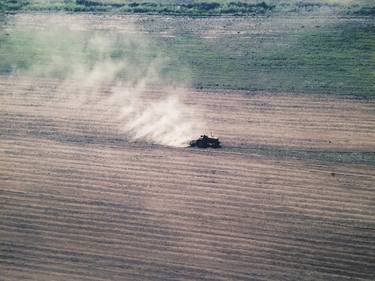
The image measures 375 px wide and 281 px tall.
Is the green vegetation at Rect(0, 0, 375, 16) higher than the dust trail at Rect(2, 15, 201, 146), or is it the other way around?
the green vegetation at Rect(0, 0, 375, 16)

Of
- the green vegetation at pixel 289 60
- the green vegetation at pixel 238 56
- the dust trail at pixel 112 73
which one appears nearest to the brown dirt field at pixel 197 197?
the dust trail at pixel 112 73

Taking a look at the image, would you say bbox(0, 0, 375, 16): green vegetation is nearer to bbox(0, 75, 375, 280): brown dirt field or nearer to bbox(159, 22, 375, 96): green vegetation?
bbox(159, 22, 375, 96): green vegetation

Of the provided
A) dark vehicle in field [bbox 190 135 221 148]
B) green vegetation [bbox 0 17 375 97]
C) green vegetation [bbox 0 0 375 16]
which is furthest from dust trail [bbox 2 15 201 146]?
green vegetation [bbox 0 0 375 16]

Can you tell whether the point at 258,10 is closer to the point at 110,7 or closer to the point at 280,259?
the point at 110,7

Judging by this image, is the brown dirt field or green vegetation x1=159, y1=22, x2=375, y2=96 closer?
the brown dirt field

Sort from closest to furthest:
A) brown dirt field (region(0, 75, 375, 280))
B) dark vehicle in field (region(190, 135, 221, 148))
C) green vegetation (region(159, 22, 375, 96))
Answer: brown dirt field (region(0, 75, 375, 280)) → dark vehicle in field (region(190, 135, 221, 148)) → green vegetation (region(159, 22, 375, 96))

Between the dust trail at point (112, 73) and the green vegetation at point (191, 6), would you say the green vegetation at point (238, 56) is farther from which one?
the green vegetation at point (191, 6)

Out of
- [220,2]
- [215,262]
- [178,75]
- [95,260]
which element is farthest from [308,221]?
[220,2]

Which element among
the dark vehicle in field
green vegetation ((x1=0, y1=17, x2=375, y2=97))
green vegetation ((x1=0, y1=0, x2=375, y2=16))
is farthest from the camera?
green vegetation ((x1=0, y1=0, x2=375, y2=16))
